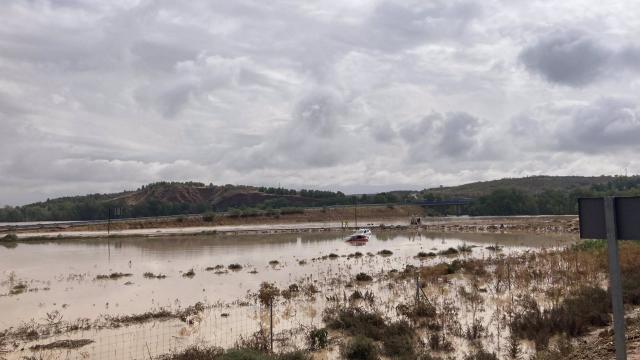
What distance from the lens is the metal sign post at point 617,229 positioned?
6.43m

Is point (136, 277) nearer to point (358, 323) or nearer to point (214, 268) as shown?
point (214, 268)

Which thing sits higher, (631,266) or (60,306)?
(631,266)

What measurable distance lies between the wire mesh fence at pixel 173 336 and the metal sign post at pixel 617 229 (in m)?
9.35

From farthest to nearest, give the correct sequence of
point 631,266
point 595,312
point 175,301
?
point 175,301 < point 631,266 < point 595,312

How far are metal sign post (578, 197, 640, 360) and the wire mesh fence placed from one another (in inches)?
368

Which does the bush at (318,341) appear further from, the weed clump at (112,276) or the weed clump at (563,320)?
the weed clump at (112,276)

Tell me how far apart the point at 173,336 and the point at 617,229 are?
1398cm

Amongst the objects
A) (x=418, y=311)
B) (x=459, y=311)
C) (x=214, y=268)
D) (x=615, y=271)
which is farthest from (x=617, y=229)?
(x=214, y=268)

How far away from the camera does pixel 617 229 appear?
259 inches

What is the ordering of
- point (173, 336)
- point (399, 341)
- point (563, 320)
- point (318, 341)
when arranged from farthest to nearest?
point (173, 336) < point (318, 341) < point (563, 320) < point (399, 341)

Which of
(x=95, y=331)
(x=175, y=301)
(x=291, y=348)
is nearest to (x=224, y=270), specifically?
(x=175, y=301)

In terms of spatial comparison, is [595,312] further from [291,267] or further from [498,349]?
[291,267]

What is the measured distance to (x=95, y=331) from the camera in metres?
17.8

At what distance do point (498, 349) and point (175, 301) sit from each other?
16343 mm
